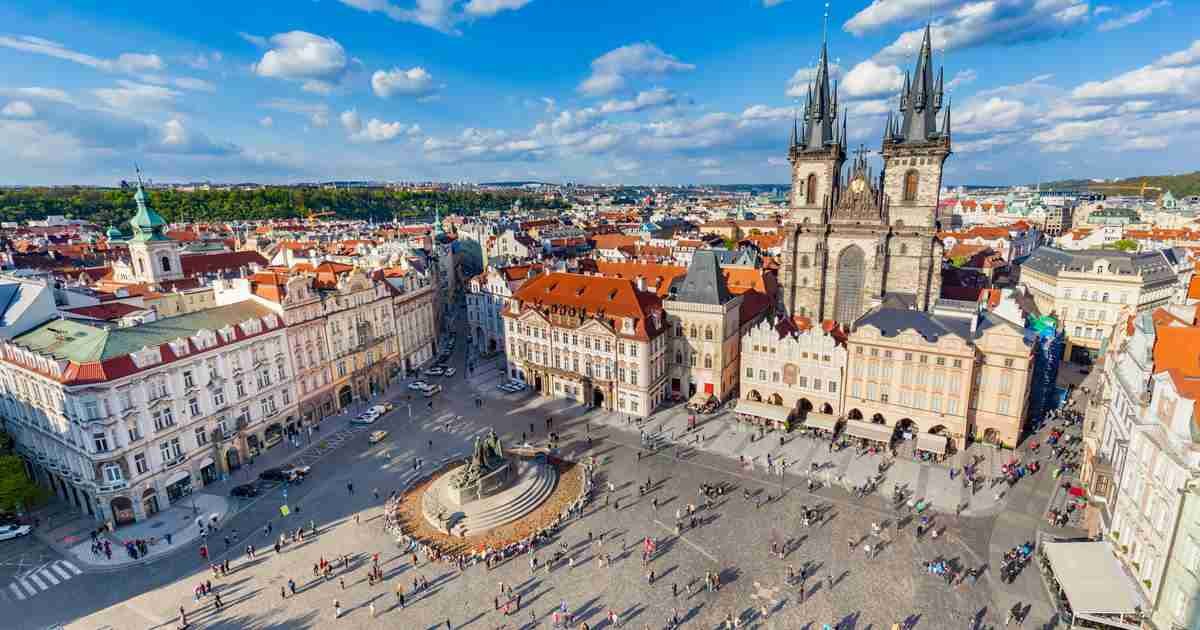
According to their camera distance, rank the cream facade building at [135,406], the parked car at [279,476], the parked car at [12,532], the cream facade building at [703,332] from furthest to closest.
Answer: the cream facade building at [703,332] < the parked car at [279,476] < the parked car at [12,532] < the cream facade building at [135,406]

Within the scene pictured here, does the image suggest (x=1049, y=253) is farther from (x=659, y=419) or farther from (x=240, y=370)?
(x=240, y=370)

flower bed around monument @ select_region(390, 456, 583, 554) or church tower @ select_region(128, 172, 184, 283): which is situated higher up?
church tower @ select_region(128, 172, 184, 283)

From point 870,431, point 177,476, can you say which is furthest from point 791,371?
point 177,476

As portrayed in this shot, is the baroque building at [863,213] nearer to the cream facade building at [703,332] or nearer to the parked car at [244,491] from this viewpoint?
the cream facade building at [703,332]

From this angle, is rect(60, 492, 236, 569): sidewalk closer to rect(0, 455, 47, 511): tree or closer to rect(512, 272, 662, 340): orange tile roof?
rect(0, 455, 47, 511): tree

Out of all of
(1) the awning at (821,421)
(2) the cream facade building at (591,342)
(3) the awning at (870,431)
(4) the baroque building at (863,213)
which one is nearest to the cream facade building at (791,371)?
(1) the awning at (821,421)

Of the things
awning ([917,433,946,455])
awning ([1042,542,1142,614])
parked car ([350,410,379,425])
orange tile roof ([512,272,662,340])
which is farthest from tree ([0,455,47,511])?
awning ([917,433,946,455])

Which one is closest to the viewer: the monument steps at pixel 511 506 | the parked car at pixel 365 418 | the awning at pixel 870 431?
the monument steps at pixel 511 506
